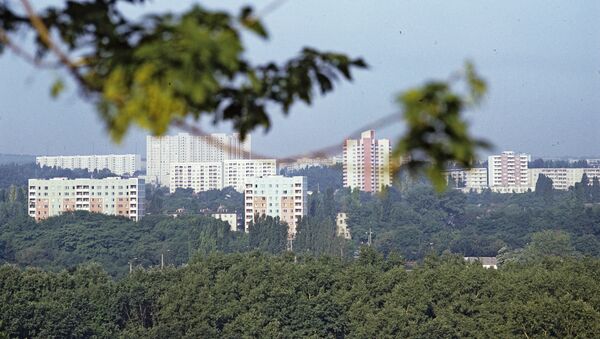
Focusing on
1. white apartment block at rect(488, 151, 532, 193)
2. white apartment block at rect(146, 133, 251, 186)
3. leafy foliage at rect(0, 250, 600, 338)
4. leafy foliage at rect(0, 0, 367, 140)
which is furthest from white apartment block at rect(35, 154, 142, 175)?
leafy foliage at rect(0, 0, 367, 140)

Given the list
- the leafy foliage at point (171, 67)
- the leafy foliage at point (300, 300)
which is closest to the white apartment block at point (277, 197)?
the leafy foliage at point (300, 300)

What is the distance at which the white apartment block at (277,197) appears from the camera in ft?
166

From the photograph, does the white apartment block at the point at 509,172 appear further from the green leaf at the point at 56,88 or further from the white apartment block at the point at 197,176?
the green leaf at the point at 56,88

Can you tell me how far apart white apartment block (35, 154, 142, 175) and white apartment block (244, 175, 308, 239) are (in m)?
34.9

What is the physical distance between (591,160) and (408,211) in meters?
43.7

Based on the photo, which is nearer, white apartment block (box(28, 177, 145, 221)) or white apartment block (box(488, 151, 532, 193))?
white apartment block (box(28, 177, 145, 221))

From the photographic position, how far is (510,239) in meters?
43.8

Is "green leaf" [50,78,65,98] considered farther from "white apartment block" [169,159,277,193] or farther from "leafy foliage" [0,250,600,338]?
"white apartment block" [169,159,277,193]

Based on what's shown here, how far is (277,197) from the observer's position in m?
51.0

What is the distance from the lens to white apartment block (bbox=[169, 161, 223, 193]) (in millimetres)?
74375

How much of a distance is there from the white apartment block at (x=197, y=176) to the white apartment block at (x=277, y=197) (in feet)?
74.3

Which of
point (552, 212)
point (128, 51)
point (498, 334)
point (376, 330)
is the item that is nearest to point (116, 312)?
point (376, 330)

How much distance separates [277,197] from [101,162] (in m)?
37.7

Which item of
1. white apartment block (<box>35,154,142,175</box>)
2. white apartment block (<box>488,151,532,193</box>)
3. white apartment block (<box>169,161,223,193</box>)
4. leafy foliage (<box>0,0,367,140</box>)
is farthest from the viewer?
white apartment block (<box>35,154,142,175</box>)
